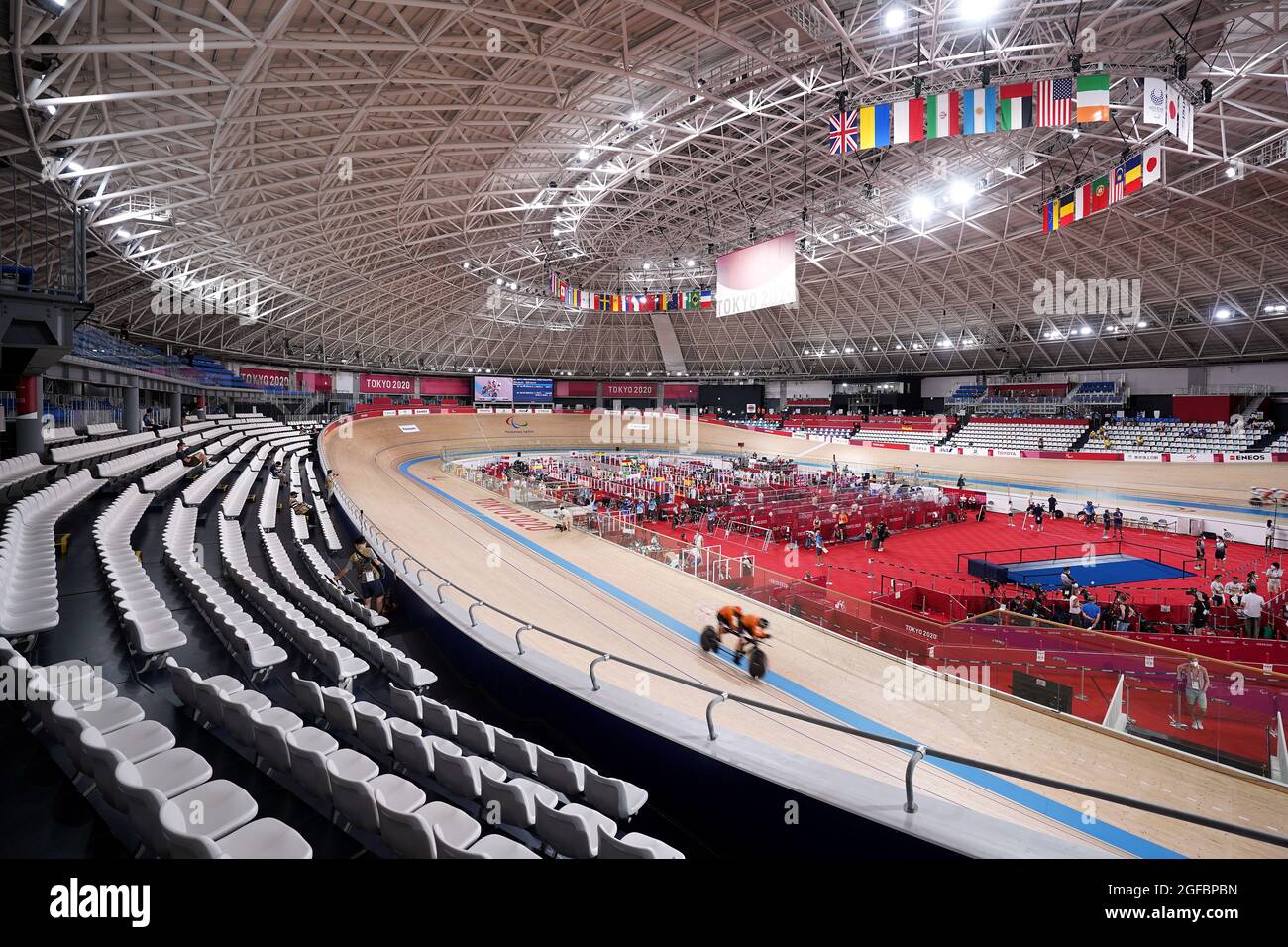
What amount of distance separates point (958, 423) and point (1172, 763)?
1701 inches

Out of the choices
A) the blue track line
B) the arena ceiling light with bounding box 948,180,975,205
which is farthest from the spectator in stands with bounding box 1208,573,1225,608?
the arena ceiling light with bounding box 948,180,975,205

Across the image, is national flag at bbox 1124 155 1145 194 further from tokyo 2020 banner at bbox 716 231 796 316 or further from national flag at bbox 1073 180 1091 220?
tokyo 2020 banner at bbox 716 231 796 316

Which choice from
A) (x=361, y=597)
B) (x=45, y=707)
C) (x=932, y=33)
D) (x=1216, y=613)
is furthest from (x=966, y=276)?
(x=45, y=707)

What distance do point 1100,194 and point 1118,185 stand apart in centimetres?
82

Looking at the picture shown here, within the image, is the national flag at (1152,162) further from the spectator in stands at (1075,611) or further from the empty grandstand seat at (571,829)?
the empty grandstand seat at (571,829)

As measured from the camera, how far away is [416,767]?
12.6ft

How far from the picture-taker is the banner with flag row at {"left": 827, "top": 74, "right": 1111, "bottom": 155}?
12.7m

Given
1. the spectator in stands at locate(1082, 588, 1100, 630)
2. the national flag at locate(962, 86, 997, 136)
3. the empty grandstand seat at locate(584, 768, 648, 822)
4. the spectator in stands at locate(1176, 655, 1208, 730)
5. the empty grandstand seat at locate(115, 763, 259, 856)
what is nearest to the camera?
the empty grandstand seat at locate(115, 763, 259, 856)

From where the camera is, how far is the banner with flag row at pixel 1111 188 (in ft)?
49.3

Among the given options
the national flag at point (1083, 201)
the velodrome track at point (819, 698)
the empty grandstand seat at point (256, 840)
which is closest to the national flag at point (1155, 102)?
the national flag at point (1083, 201)

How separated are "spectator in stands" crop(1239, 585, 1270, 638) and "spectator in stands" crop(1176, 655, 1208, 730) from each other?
21.1 ft

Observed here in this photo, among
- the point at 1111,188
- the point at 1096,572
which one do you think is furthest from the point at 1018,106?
the point at 1096,572

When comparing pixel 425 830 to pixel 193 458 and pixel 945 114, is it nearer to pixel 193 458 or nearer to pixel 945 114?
pixel 945 114

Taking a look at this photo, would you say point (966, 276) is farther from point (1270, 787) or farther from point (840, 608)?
point (1270, 787)
